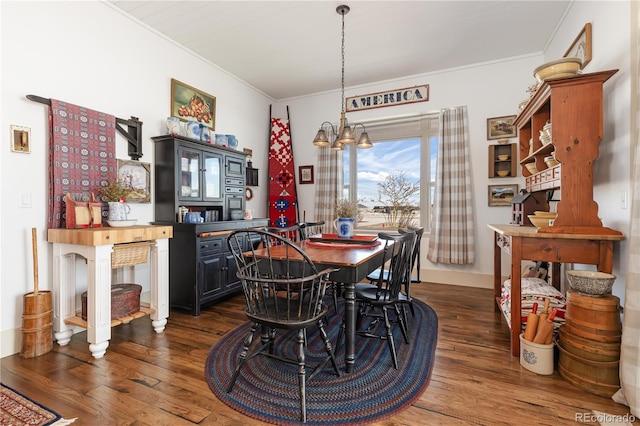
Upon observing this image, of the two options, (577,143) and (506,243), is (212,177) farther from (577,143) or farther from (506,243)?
(577,143)

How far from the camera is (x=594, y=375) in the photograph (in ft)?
5.71

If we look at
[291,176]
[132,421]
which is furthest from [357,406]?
[291,176]

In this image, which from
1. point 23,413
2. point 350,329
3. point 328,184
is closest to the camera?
point 23,413

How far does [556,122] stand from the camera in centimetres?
208

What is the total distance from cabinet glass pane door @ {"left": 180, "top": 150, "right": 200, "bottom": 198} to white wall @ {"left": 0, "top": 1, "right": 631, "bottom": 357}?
14.3 inches

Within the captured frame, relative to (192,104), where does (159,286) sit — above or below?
below

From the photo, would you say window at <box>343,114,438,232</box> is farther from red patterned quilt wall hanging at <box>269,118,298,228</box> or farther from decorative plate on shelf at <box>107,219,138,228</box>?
decorative plate on shelf at <box>107,219,138,228</box>

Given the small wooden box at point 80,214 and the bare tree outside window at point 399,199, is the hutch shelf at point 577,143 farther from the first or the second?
the small wooden box at point 80,214

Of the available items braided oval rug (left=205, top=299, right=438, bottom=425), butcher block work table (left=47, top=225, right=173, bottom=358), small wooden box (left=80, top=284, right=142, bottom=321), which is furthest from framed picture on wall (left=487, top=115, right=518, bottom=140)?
small wooden box (left=80, top=284, right=142, bottom=321)

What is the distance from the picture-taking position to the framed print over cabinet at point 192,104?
11.4 feet

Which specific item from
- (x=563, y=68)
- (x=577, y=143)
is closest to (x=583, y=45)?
(x=563, y=68)

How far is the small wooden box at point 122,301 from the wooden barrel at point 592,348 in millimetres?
3115

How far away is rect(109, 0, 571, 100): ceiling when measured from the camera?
2.89m

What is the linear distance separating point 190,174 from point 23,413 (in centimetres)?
228
